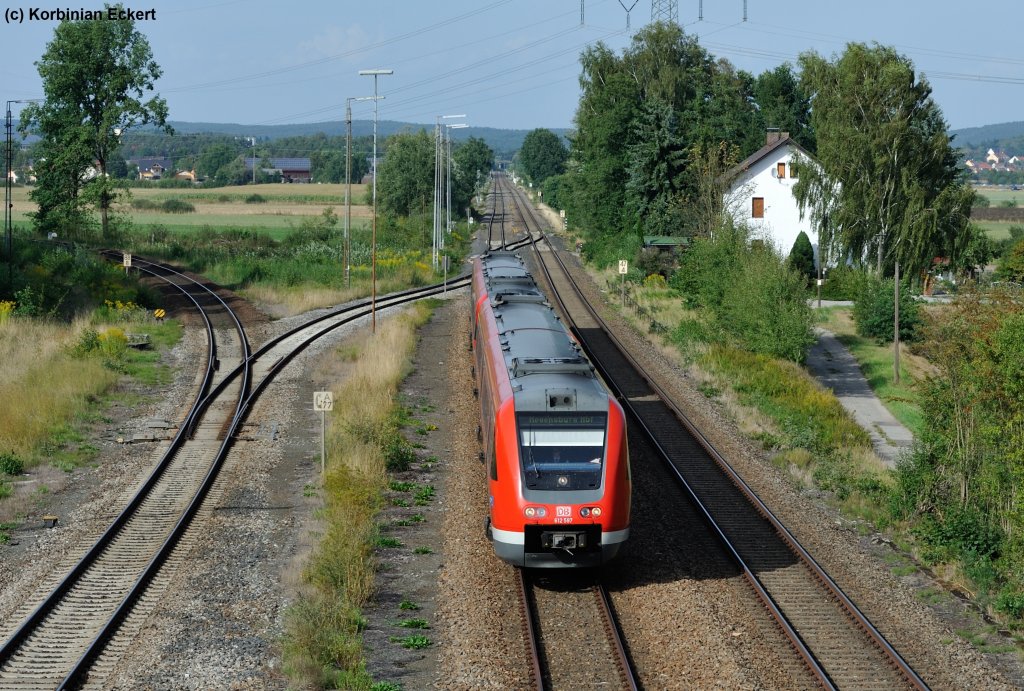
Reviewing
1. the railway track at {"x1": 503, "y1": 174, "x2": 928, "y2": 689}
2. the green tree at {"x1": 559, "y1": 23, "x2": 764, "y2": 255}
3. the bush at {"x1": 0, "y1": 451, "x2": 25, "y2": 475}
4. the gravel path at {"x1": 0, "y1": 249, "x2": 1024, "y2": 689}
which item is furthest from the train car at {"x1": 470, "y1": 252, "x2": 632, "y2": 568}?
the green tree at {"x1": 559, "y1": 23, "x2": 764, "y2": 255}

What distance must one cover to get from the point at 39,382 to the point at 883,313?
115 feet

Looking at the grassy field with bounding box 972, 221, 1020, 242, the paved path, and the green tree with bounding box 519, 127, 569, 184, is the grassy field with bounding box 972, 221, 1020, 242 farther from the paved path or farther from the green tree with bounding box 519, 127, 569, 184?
the green tree with bounding box 519, 127, 569, 184

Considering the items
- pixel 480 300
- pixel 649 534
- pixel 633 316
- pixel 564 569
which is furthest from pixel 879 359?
pixel 564 569

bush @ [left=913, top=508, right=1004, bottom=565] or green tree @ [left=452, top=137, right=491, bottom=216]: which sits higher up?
green tree @ [left=452, top=137, right=491, bottom=216]

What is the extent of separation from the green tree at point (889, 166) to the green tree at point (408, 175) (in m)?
36.3

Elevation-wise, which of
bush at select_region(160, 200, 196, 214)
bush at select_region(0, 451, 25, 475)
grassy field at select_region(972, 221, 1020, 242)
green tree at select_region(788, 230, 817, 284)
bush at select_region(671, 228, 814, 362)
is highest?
bush at select_region(160, 200, 196, 214)

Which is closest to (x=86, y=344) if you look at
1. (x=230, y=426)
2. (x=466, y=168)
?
(x=230, y=426)

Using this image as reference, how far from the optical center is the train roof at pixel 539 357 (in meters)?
15.4

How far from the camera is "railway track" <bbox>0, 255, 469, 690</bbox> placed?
13.1 m

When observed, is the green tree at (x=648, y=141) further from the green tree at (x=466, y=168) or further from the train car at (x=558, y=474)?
the train car at (x=558, y=474)

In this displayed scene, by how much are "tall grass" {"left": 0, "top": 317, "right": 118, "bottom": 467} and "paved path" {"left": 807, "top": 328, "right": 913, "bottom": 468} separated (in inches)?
800

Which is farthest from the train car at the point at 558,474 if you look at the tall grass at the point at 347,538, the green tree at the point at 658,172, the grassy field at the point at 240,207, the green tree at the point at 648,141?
the grassy field at the point at 240,207

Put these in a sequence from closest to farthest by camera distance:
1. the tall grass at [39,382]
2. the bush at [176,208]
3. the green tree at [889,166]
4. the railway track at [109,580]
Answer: the railway track at [109,580] → the tall grass at [39,382] → the green tree at [889,166] → the bush at [176,208]

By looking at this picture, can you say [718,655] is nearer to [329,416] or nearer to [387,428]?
[387,428]
